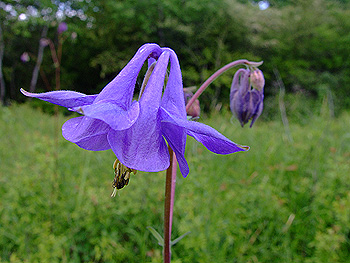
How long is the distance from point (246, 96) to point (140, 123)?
77 centimetres

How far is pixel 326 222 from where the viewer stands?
81.6 inches

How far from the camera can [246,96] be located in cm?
123

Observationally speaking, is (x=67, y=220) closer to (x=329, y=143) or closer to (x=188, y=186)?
(x=188, y=186)

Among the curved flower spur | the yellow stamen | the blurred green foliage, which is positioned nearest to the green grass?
the yellow stamen

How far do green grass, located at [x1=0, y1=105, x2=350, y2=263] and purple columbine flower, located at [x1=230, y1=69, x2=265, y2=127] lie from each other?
75 cm

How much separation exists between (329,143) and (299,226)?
1.47m

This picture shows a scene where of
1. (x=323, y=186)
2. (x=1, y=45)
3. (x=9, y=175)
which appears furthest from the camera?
(x=1, y=45)

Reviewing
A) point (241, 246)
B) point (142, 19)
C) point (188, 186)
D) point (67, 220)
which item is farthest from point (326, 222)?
point (142, 19)

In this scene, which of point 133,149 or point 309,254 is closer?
point 133,149

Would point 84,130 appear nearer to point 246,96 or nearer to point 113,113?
point 113,113

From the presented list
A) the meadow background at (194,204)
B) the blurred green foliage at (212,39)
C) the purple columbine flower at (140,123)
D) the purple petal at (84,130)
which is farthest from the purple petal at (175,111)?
the blurred green foliage at (212,39)

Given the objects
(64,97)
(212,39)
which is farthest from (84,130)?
(212,39)

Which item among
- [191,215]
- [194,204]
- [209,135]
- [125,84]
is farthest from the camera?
[194,204]

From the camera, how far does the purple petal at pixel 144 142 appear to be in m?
0.55
